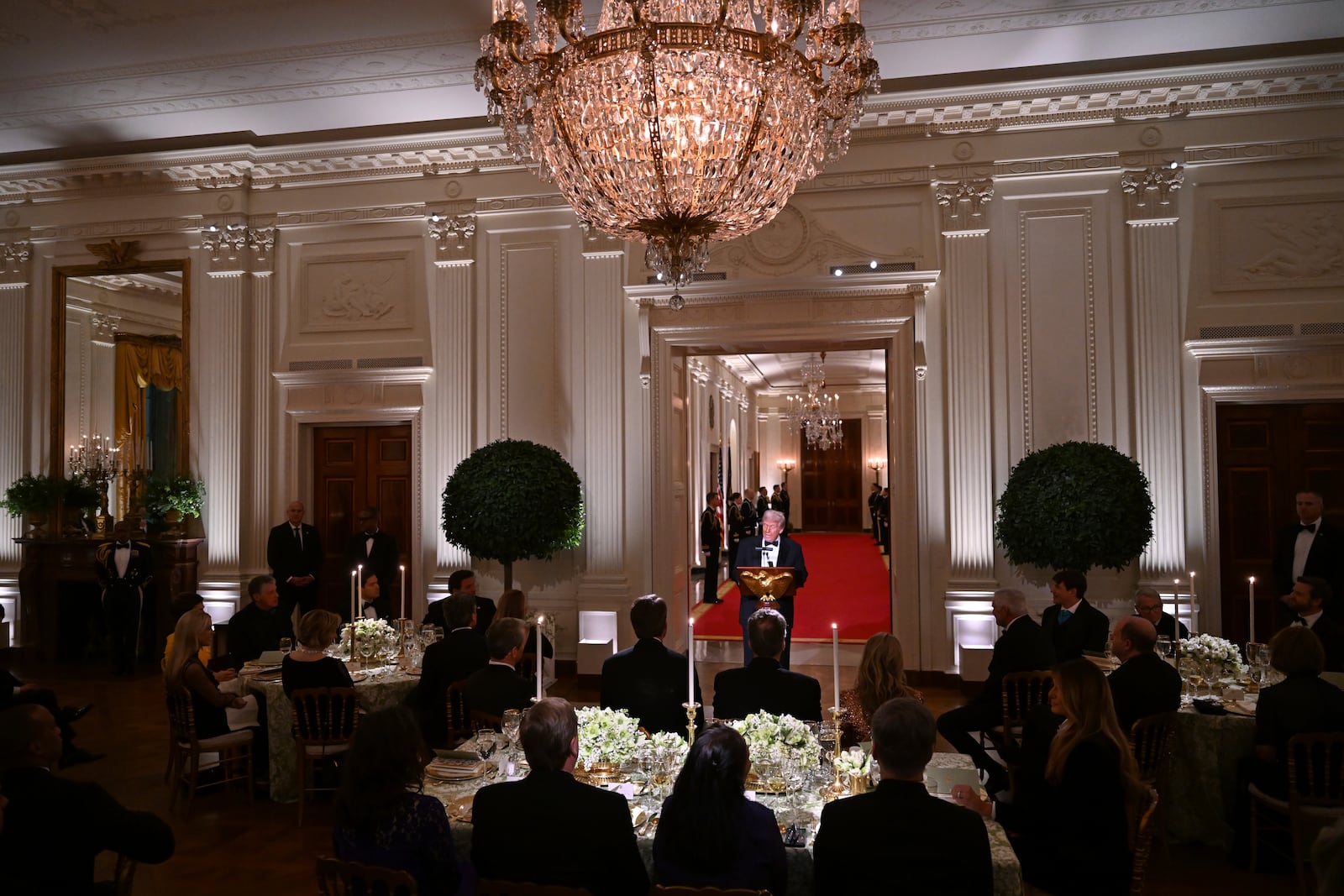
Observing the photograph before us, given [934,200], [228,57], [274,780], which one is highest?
[228,57]

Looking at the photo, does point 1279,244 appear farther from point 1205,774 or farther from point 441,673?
point 441,673

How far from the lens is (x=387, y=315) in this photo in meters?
9.23

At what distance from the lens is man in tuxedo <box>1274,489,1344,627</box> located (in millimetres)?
6500

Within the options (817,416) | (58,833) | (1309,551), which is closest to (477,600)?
(58,833)

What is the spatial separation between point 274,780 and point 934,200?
7.01 m

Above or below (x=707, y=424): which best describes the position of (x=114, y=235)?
above

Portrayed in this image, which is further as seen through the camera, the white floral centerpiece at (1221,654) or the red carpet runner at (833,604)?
the red carpet runner at (833,604)

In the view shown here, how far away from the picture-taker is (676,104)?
3557mm

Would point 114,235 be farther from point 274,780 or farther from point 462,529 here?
point 274,780

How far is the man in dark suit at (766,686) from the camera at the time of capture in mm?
3822

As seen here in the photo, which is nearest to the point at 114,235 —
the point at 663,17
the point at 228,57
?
the point at 228,57

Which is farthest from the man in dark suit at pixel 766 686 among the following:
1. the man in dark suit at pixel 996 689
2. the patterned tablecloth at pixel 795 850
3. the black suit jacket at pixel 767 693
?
the man in dark suit at pixel 996 689

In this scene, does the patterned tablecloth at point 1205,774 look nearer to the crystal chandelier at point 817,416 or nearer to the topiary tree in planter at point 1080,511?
the topiary tree in planter at point 1080,511

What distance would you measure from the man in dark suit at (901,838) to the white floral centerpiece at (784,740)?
2.23ft
